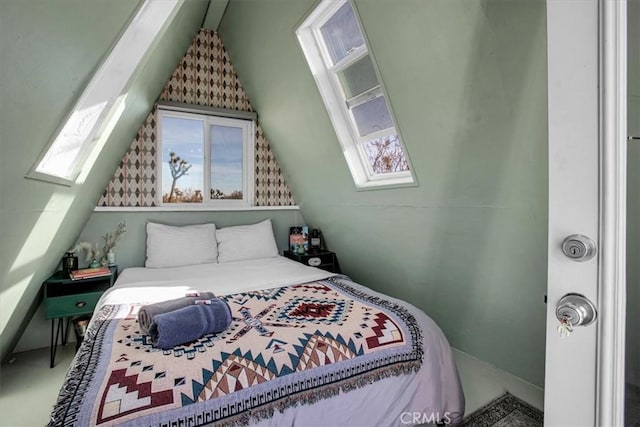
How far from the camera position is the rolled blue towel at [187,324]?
1.28 meters

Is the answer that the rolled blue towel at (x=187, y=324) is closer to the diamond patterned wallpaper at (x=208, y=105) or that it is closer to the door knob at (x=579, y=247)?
the door knob at (x=579, y=247)

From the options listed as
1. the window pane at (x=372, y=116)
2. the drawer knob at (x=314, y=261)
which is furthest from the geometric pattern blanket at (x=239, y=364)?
the drawer knob at (x=314, y=261)

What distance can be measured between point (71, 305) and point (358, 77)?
2.56m

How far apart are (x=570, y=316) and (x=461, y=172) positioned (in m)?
1.21

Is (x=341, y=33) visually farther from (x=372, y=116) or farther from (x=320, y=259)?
(x=320, y=259)

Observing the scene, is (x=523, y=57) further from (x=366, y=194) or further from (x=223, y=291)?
(x=223, y=291)

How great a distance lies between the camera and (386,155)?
7.69 feet

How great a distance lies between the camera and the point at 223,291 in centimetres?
202

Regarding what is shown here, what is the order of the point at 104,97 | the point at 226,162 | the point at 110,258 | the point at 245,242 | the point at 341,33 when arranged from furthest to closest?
the point at 226,162
the point at 245,242
the point at 110,258
the point at 341,33
the point at 104,97

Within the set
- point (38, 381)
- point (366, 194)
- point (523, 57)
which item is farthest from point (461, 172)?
point (38, 381)

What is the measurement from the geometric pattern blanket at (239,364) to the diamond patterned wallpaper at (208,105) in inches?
58.3

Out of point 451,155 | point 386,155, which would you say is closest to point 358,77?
point 386,155

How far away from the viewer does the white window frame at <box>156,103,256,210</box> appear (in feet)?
9.85

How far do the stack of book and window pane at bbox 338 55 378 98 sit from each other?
88.8 inches
